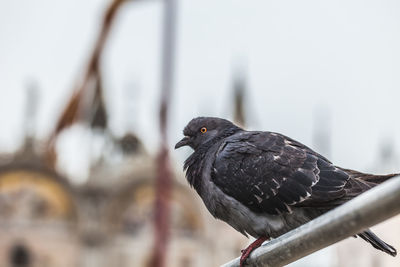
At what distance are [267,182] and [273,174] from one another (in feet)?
0.17

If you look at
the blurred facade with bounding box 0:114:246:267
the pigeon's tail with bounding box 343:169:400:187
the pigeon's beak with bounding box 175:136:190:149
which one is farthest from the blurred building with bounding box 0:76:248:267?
the pigeon's tail with bounding box 343:169:400:187

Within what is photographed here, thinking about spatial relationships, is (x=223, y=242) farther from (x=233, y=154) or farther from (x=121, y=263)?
(x=233, y=154)

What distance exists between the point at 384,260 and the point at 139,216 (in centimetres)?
1494

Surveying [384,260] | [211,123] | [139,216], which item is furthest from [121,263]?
[211,123]

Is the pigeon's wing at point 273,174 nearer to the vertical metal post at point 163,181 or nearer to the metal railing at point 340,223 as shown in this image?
the metal railing at point 340,223

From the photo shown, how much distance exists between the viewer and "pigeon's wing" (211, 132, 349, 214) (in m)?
2.75

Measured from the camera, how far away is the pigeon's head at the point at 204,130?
345 cm

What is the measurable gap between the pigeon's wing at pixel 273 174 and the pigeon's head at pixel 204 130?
8.3 inches

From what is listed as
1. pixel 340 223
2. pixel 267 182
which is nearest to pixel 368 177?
pixel 267 182

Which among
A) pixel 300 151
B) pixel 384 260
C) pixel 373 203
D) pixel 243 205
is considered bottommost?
pixel 384 260

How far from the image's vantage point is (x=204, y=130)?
3.52 m

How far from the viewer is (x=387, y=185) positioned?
1.36 meters

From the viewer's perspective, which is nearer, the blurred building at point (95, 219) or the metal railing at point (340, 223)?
the metal railing at point (340, 223)

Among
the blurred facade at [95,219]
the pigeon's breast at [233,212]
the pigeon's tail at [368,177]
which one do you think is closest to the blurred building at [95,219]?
the blurred facade at [95,219]
